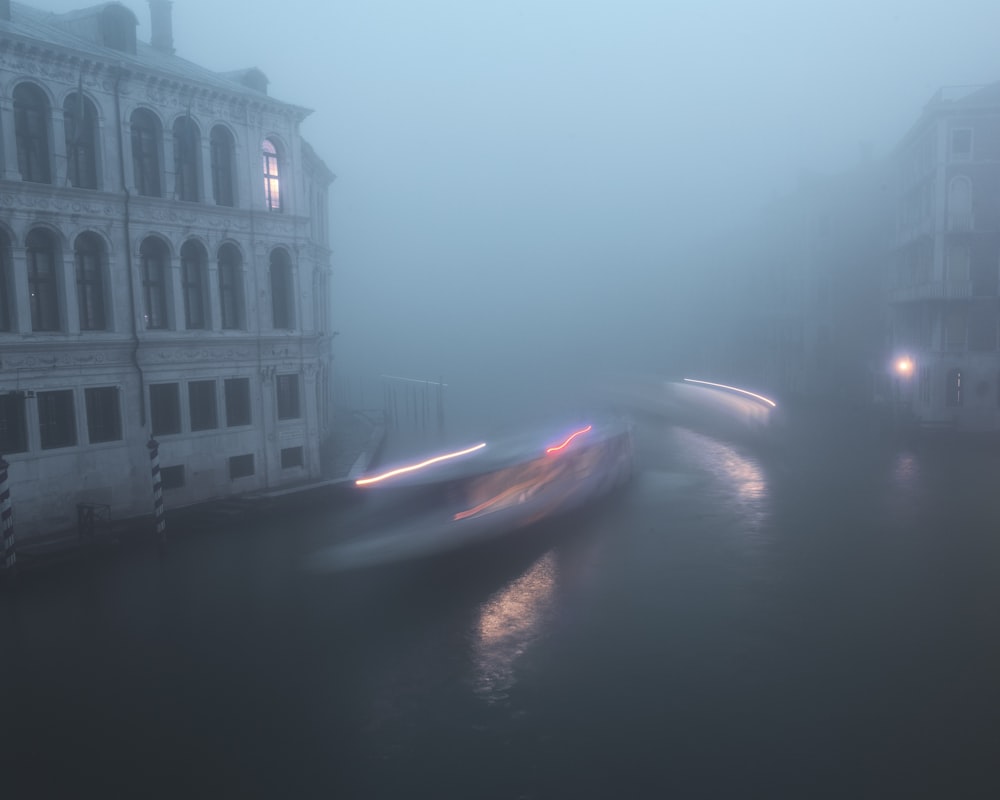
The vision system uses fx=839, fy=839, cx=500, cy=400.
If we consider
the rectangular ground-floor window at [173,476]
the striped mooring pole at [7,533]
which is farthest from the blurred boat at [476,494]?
the rectangular ground-floor window at [173,476]

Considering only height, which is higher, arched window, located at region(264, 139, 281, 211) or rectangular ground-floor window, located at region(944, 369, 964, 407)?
arched window, located at region(264, 139, 281, 211)

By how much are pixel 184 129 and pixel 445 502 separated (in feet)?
40.6

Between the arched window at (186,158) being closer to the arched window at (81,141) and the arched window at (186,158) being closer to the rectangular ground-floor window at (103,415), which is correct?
the arched window at (81,141)

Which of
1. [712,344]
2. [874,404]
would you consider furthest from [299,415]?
[712,344]

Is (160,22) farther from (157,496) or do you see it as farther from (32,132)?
(157,496)

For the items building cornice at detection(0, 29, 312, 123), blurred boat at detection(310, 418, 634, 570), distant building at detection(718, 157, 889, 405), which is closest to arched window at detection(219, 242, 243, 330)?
building cornice at detection(0, 29, 312, 123)

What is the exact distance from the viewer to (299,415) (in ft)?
78.2

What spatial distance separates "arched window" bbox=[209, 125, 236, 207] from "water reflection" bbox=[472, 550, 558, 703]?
1311 centimetres

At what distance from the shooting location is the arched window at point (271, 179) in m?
22.9

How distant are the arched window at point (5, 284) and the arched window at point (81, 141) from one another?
2.08 meters

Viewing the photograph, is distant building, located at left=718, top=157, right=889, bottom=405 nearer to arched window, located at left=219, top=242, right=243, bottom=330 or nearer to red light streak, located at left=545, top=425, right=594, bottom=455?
red light streak, located at left=545, top=425, right=594, bottom=455

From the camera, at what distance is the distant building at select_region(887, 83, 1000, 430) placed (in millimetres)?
34531

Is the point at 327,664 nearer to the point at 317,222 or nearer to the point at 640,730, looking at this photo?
the point at 640,730

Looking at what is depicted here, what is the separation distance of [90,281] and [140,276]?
1135mm
